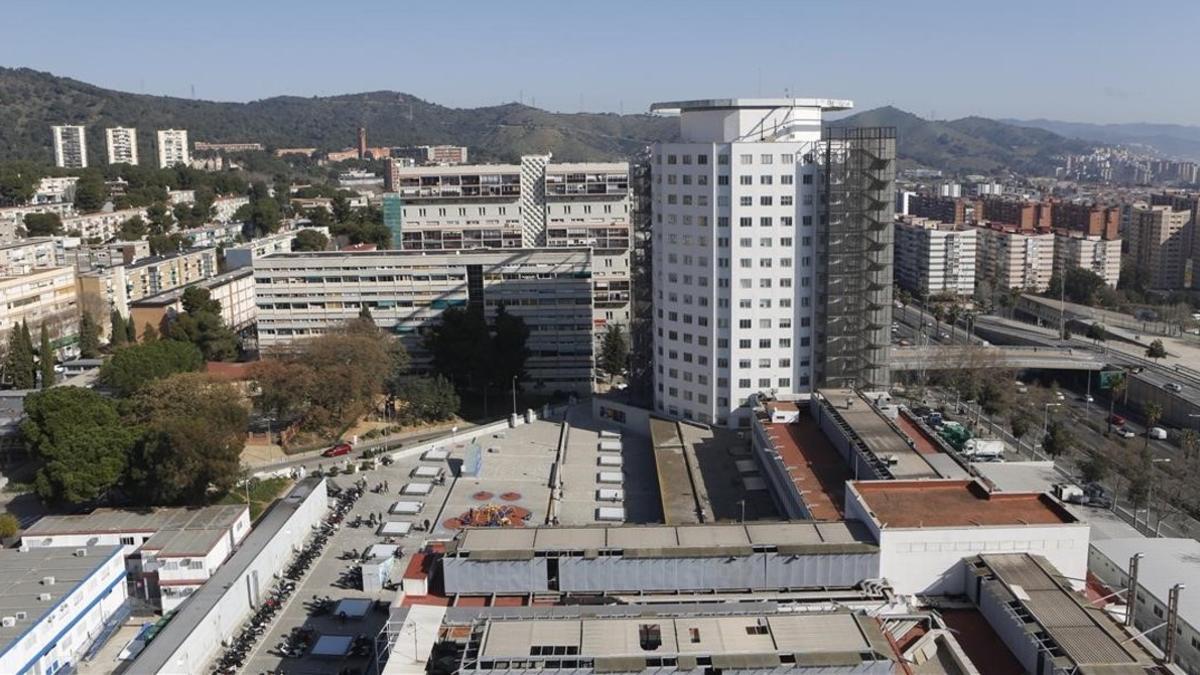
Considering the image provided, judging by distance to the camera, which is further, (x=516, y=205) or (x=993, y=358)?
(x=516, y=205)

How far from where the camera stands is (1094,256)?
7744 cm

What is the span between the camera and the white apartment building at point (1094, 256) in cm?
7731

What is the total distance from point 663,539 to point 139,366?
972 inches

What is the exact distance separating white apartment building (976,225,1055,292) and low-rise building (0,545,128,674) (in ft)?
230

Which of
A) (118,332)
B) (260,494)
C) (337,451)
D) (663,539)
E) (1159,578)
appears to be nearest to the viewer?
(663,539)


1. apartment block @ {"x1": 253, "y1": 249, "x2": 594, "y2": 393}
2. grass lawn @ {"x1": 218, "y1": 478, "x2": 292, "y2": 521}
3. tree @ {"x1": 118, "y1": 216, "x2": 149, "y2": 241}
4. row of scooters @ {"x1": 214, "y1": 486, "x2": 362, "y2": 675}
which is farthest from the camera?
tree @ {"x1": 118, "y1": 216, "x2": 149, "y2": 241}

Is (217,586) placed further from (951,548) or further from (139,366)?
(951,548)

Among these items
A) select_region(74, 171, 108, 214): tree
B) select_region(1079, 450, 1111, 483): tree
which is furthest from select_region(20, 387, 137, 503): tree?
select_region(74, 171, 108, 214): tree

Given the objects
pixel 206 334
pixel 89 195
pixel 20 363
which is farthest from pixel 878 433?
pixel 89 195

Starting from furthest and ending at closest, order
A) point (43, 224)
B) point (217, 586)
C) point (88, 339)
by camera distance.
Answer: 1. point (43, 224)
2. point (88, 339)
3. point (217, 586)

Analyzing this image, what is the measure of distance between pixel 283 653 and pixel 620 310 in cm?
3132

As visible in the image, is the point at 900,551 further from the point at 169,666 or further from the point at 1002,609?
the point at 169,666

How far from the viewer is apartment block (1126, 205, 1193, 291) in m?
82.4

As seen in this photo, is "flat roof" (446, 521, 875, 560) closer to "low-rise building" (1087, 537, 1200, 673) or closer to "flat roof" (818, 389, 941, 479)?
"flat roof" (818, 389, 941, 479)
